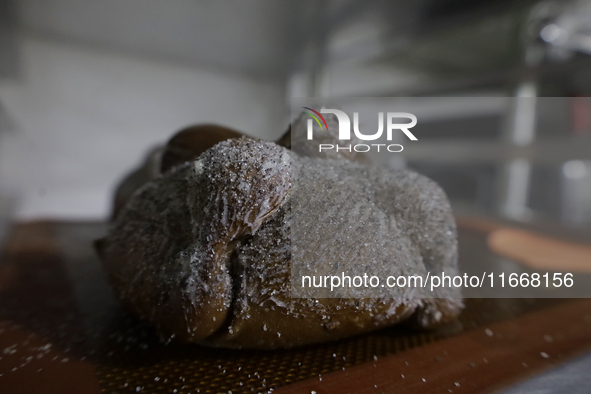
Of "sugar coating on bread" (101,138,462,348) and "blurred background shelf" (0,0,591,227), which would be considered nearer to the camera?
"sugar coating on bread" (101,138,462,348)

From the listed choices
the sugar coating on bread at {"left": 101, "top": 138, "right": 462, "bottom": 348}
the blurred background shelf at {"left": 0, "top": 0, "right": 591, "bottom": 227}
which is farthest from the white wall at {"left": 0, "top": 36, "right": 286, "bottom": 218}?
the sugar coating on bread at {"left": 101, "top": 138, "right": 462, "bottom": 348}

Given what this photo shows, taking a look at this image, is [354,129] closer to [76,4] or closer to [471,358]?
[471,358]

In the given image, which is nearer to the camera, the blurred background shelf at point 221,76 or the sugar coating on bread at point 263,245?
the sugar coating on bread at point 263,245

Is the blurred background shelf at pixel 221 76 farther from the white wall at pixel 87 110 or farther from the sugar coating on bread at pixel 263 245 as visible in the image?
the sugar coating on bread at pixel 263 245

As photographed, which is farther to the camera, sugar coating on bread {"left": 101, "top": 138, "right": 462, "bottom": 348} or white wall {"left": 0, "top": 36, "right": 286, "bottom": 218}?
white wall {"left": 0, "top": 36, "right": 286, "bottom": 218}

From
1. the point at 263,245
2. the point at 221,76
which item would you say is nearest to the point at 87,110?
the point at 221,76

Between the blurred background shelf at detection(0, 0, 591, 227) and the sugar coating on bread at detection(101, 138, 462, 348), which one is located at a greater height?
the blurred background shelf at detection(0, 0, 591, 227)

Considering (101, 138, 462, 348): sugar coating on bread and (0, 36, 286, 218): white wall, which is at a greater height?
(0, 36, 286, 218): white wall

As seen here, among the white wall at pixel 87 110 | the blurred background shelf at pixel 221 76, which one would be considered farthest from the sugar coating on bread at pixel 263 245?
the white wall at pixel 87 110

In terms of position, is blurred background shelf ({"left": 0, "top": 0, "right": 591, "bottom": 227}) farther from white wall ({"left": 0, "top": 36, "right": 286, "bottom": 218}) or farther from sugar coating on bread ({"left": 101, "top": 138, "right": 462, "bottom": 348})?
sugar coating on bread ({"left": 101, "top": 138, "right": 462, "bottom": 348})
